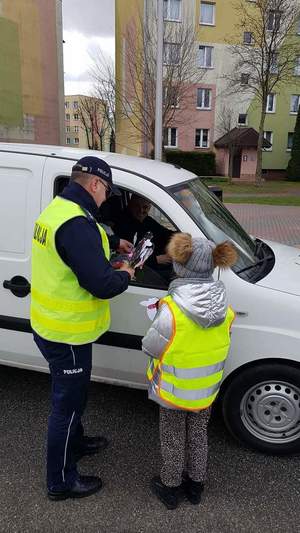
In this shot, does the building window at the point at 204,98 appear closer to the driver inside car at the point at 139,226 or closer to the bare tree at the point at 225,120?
the bare tree at the point at 225,120

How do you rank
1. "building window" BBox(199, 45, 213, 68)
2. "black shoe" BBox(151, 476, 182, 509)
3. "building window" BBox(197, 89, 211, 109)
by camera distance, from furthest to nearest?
"building window" BBox(197, 89, 211, 109), "building window" BBox(199, 45, 213, 68), "black shoe" BBox(151, 476, 182, 509)

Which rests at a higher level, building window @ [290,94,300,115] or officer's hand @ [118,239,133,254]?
building window @ [290,94,300,115]

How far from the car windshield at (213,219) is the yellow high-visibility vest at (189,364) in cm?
66

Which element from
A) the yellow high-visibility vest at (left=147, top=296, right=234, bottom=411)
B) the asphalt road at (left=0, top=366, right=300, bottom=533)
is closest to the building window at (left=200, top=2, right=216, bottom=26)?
the asphalt road at (left=0, top=366, right=300, bottom=533)

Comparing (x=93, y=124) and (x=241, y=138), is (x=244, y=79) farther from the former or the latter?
(x=93, y=124)

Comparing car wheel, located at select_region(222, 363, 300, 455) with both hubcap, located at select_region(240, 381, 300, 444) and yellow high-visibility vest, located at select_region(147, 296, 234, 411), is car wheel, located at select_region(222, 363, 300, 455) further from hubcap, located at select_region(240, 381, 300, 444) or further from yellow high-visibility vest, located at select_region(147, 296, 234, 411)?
Answer: yellow high-visibility vest, located at select_region(147, 296, 234, 411)

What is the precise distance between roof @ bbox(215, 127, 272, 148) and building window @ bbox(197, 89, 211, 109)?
9.82ft

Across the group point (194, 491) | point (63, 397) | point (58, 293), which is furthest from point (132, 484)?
point (58, 293)

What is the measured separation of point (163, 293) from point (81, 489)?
1.21 metres

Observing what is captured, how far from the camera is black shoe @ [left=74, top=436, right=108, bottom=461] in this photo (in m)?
2.82

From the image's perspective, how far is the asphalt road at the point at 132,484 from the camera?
7.57ft

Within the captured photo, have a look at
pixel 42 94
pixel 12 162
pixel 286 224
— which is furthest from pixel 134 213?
pixel 42 94

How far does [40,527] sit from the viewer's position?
226 centimetres

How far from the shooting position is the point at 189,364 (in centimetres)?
217
